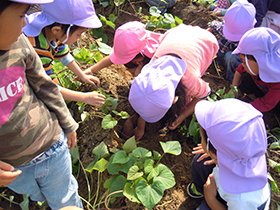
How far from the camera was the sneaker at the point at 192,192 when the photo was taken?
Answer: 49.9 inches

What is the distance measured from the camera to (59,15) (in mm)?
940

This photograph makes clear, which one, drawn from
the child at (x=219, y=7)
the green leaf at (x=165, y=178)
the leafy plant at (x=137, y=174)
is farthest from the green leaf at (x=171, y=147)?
the child at (x=219, y=7)

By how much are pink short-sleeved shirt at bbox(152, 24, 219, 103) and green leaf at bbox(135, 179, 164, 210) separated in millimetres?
618

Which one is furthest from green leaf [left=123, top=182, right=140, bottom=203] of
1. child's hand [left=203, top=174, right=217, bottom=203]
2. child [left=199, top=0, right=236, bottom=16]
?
child [left=199, top=0, right=236, bottom=16]

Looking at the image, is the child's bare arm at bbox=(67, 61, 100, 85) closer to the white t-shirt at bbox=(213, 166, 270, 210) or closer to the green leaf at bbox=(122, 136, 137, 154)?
the green leaf at bbox=(122, 136, 137, 154)

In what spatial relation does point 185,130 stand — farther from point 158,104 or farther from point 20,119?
point 20,119

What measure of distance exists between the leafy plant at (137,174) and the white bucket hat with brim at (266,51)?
0.84 metres

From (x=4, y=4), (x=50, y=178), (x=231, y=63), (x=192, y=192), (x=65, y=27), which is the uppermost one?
(x=4, y=4)

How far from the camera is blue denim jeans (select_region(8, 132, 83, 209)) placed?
2.79 feet

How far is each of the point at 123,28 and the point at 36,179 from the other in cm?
104

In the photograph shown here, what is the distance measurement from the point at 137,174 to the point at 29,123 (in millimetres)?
604

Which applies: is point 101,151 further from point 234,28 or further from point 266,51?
point 234,28

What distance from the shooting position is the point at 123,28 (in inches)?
55.8

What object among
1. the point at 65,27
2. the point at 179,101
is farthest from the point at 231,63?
the point at 65,27
